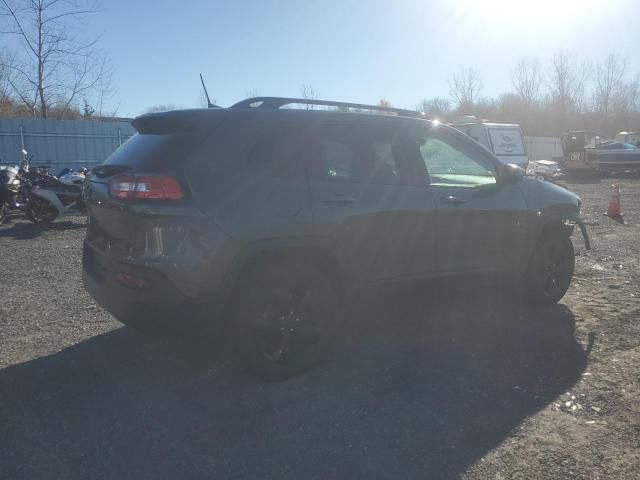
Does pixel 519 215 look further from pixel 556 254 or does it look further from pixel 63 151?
pixel 63 151

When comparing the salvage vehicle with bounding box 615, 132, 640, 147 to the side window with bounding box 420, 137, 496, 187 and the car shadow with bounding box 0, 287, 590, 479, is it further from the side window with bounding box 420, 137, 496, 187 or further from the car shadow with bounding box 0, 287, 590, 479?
the car shadow with bounding box 0, 287, 590, 479

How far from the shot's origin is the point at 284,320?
3.83 metres

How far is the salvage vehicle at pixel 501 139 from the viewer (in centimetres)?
1978

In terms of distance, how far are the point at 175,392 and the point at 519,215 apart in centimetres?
331

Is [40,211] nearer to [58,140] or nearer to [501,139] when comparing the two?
[58,140]

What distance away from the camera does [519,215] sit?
5043 millimetres

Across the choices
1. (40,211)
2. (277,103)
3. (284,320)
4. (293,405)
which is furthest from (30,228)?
(293,405)

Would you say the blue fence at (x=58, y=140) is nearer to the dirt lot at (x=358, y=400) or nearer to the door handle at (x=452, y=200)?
the dirt lot at (x=358, y=400)

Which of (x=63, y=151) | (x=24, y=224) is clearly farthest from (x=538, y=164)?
(x=24, y=224)

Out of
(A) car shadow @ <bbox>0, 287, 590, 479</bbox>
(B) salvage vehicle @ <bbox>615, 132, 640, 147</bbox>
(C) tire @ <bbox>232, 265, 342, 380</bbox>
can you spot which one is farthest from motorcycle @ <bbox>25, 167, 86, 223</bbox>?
(B) salvage vehicle @ <bbox>615, 132, 640, 147</bbox>

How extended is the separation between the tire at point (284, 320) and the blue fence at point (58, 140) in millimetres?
14432

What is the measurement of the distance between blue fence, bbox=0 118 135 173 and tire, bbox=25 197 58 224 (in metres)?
5.11

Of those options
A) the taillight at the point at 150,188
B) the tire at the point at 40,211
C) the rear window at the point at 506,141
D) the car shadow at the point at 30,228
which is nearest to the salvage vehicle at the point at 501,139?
the rear window at the point at 506,141

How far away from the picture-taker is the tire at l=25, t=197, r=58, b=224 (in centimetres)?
1129
